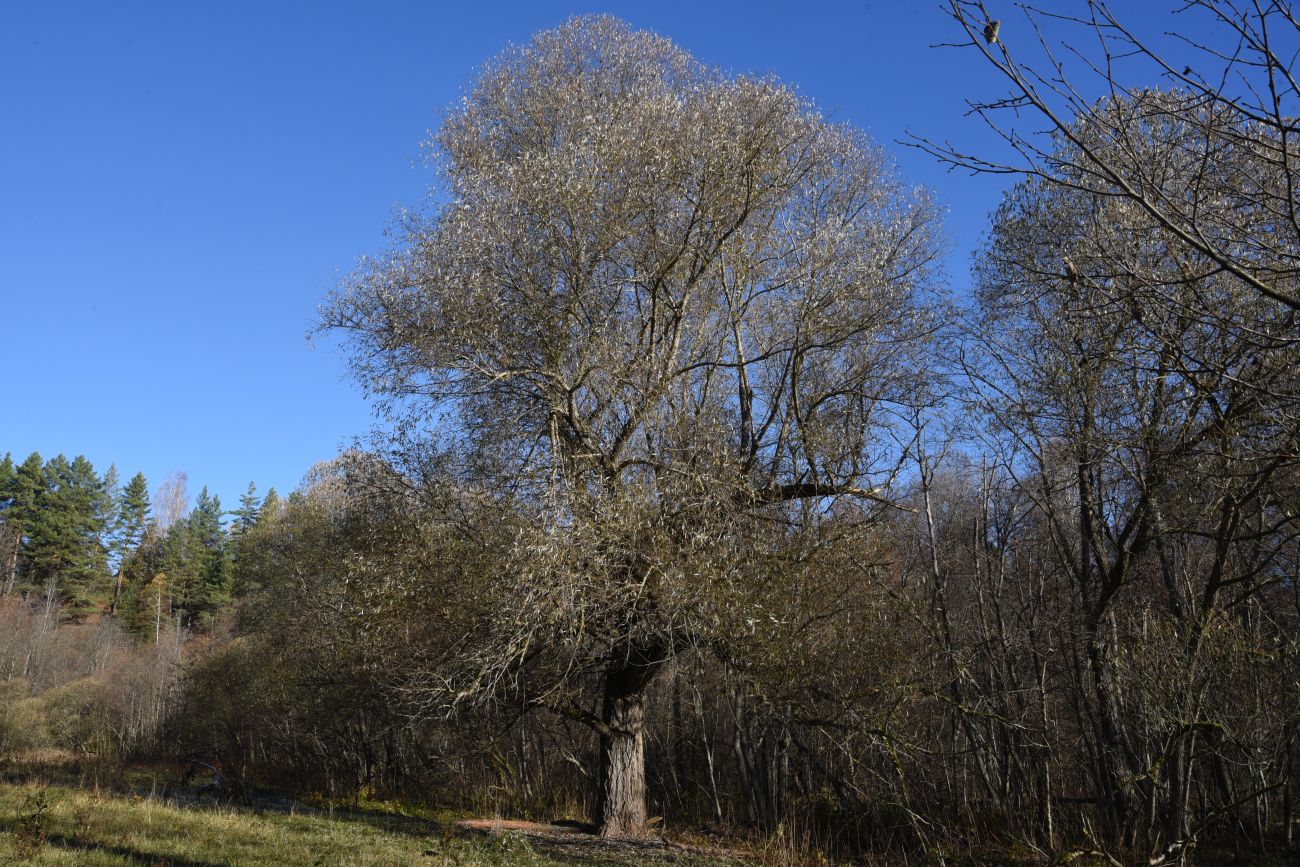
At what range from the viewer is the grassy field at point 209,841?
8148mm

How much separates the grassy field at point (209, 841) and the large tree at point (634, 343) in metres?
2.06

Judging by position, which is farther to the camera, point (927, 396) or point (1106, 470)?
point (927, 396)

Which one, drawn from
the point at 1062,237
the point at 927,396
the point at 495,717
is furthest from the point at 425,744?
the point at 1062,237

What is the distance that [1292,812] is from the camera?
1466 centimetres

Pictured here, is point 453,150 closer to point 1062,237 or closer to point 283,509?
point 1062,237

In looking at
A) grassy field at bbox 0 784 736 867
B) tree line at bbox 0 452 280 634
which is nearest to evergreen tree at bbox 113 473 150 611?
tree line at bbox 0 452 280 634

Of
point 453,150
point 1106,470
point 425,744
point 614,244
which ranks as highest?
point 453,150

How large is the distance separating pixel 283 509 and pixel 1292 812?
108ft

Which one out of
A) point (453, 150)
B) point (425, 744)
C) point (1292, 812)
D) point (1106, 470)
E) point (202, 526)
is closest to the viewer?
point (1106, 470)

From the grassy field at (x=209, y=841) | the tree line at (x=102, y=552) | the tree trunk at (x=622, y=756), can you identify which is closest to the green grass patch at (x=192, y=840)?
the grassy field at (x=209, y=841)

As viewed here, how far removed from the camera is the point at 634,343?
1308cm

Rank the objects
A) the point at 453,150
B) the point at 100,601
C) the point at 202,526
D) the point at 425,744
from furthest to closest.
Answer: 1. the point at 202,526
2. the point at 100,601
3. the point at 425,744
4. the point at 453,150

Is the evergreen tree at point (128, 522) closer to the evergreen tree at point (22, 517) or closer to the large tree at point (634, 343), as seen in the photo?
the evergreen tree at point (22, 517)

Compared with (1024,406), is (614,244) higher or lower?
higher
